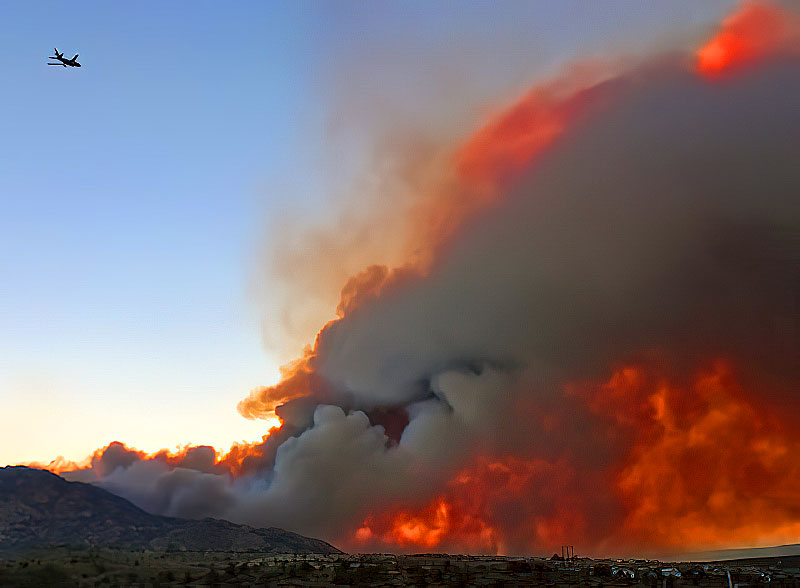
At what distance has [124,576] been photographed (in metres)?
A: 118

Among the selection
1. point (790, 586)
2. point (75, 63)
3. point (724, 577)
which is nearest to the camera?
point (75, 63)

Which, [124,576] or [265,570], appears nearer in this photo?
[124,576]

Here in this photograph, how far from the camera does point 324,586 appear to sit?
116562mm

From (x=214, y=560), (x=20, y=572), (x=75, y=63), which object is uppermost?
(x=75, y=63)

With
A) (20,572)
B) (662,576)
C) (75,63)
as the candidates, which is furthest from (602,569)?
(75,63)

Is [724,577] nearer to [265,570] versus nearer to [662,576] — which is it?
[662,576]

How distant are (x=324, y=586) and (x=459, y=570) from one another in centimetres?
4105

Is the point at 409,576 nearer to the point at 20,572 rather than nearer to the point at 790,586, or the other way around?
the point at 20,572

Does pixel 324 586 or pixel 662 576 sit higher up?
pixel 662 576

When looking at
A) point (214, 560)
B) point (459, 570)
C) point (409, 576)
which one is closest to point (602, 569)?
point (459, 570)

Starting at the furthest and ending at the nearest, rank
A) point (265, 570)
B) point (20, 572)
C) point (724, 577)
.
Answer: point (724, 577) → point (265, 570) → point (20, 572)

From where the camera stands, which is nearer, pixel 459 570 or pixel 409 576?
pixel 409 576

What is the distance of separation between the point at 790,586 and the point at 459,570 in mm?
64119

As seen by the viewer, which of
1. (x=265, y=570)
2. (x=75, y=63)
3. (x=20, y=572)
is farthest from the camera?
(x=265, y=570)
